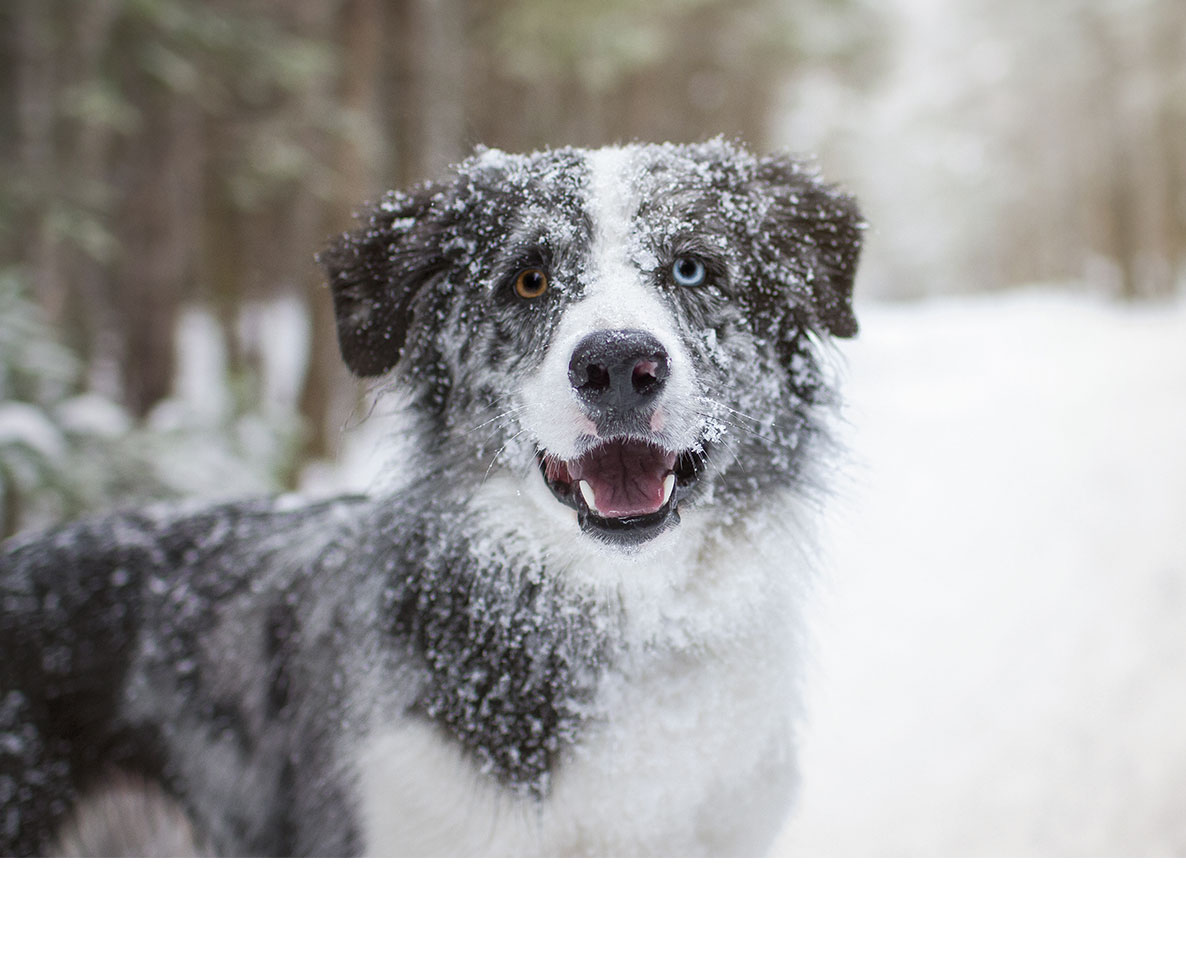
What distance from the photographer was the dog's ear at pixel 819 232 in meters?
1.38

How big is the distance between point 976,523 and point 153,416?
2.46 metres

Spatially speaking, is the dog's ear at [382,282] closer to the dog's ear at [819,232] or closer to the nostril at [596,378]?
the nostril at [596,378]

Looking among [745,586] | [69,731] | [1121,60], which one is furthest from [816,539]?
[1121,60]

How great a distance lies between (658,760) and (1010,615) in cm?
126

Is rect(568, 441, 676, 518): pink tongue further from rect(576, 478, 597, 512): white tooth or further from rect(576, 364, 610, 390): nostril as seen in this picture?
rect(576, 364, 610, 390): nostril

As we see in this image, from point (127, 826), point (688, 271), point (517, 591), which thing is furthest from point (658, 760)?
point (127, 826)

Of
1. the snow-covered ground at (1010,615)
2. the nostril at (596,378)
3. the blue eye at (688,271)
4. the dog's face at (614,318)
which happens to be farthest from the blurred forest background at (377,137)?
the nostril at (596,378)

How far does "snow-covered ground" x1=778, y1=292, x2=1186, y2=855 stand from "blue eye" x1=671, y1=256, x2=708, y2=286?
14.2 inches

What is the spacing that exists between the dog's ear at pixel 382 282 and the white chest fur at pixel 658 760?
0.60 m

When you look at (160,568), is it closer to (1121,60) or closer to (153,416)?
(153,416)

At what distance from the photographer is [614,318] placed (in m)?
1.13

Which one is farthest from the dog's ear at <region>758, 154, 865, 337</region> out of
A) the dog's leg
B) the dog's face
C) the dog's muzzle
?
the dog's leg

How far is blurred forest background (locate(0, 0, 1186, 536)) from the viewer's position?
7.09 feet
